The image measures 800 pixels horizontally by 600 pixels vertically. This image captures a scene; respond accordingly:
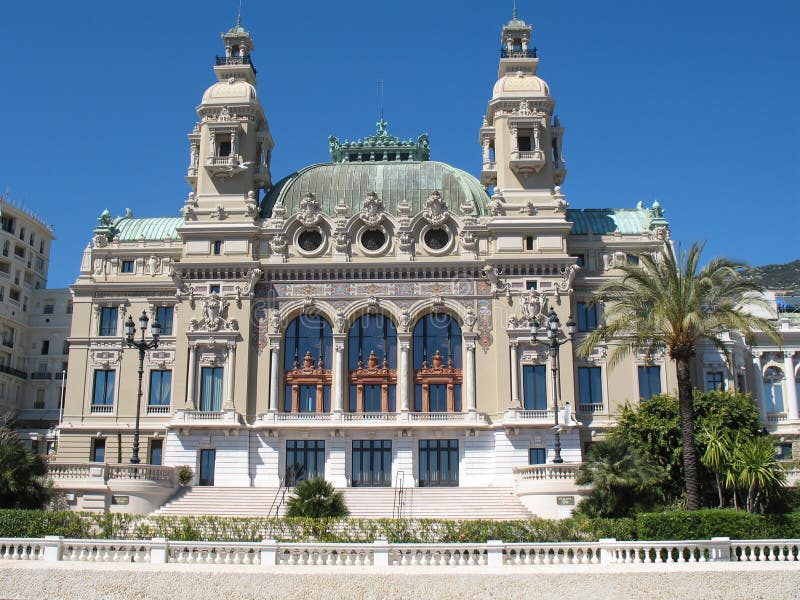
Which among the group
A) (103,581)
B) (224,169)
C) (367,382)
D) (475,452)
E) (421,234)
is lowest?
(103,581)

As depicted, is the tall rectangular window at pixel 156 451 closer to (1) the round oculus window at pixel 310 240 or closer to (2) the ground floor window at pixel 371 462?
(2) the ground floor window at pixel 371 462

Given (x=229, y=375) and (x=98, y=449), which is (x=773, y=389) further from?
(x=98, y=449)

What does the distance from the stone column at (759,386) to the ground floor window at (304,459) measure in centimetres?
2992

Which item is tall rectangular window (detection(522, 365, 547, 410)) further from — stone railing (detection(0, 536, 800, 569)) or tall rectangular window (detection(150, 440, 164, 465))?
stone railing (detection(0, 536, 800, 569))

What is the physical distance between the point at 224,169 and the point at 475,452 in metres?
25.5

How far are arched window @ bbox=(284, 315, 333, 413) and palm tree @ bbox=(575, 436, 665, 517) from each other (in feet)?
71.6

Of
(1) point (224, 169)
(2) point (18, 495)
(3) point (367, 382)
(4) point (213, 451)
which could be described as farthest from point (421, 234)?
(2) point (18, 495)

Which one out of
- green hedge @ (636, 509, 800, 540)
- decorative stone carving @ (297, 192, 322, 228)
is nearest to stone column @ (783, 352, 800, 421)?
green hedge @ (636, 509, 800, 540)

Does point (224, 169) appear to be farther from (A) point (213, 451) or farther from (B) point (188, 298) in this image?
(A) point (213, 451)

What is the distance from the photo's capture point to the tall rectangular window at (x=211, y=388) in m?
56.8

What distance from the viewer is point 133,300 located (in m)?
61.6

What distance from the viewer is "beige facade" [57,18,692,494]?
55281mm

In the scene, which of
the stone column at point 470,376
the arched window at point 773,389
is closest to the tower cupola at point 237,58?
the stone column at point 470,376

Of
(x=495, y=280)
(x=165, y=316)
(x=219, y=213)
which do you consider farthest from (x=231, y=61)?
(x=495, y=280)
